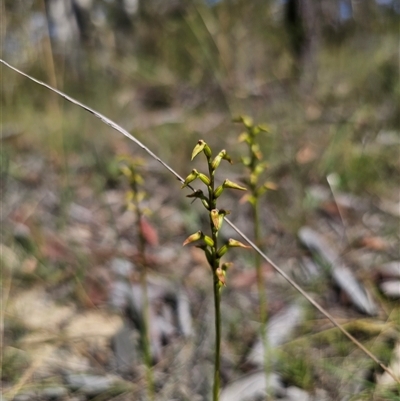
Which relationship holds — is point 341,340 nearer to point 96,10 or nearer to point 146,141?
point 146,141

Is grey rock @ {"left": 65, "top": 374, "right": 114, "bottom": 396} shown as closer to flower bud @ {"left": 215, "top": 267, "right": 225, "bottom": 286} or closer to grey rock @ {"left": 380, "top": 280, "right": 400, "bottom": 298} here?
flower bud @ {"left": 215, "top": 267, "right": 225, "bottom": 286}

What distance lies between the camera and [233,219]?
209cm

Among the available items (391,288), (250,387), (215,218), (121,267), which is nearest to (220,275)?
(215,218)

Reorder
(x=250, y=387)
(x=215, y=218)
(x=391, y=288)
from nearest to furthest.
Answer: (x=215, y=218) < (x=250, y=387) < (x=391, y=288)

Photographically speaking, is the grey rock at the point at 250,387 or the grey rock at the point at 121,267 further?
the grey rock at the point at 121,267

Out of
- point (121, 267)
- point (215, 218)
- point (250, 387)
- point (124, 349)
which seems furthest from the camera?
point (121, 267)

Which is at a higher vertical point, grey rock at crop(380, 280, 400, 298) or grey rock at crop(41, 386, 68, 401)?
grey rock at crop(380, 280, 400, 298)

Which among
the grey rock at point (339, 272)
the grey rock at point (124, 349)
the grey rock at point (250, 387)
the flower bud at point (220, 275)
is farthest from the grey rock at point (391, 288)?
the flower bud at point (220, 275)

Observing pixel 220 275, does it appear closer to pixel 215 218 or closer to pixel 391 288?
pixel 215 218

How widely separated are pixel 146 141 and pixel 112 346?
6.45 feet

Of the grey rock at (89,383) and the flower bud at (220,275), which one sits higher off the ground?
the grey rock at (89,383)

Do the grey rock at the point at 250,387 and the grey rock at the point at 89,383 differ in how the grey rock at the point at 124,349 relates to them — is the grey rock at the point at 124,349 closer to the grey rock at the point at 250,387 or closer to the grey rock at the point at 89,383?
the grey rock at the point at 89,383

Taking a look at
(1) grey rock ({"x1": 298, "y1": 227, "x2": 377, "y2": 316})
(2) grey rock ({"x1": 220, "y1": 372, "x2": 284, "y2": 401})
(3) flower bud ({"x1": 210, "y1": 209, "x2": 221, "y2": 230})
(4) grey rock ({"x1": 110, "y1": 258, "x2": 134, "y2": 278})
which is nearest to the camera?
(3) flower bud ({"x1": 210, "y1": 209, "x2": 221, "y2": 230})

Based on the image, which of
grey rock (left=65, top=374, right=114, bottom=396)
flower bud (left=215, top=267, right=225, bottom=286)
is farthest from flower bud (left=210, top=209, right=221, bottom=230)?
grey rock (left=65, top=374, right=114, bottom=396)
